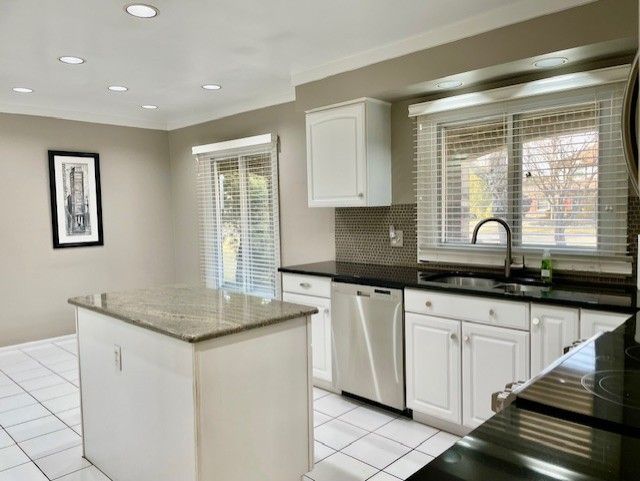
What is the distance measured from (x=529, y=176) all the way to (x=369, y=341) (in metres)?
1.47

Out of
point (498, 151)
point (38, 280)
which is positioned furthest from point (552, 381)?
point (38, 280)

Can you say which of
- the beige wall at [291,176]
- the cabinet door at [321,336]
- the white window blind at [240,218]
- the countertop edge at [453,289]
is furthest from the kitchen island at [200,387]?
the white window blind at [240,218]

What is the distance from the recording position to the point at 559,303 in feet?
7.70

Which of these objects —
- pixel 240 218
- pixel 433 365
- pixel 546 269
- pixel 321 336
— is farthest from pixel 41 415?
pixel 546 269

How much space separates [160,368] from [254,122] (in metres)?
3.23

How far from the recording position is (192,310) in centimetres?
228

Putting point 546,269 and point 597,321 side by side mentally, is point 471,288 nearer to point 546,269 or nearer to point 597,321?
point 546,269

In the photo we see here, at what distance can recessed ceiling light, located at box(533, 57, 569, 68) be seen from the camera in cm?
262

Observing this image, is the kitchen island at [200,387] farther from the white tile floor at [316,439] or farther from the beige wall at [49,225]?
the beige wall at [49,225]

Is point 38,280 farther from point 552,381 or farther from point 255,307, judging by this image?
point 552,381

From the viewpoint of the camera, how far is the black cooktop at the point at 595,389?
0.96 meters

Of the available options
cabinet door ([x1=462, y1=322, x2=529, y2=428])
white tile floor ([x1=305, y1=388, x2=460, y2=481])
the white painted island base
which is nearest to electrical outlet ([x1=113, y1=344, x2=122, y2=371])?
the white painted island base

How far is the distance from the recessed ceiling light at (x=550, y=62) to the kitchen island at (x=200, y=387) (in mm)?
1876

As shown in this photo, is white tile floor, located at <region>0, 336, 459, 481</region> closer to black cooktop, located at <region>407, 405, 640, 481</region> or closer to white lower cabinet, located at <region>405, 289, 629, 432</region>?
white lower cabinet, located at <region>405, 289, 629, 432</region>
